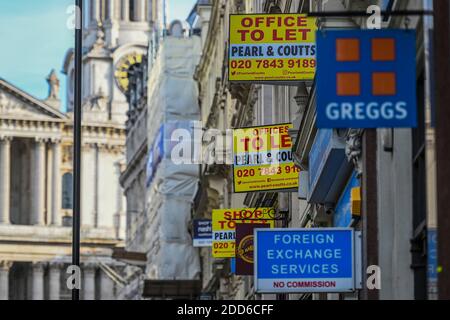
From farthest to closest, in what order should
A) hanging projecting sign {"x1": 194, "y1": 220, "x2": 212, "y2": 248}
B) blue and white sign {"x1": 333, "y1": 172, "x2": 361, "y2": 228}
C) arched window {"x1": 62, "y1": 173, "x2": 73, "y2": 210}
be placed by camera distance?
arched window {"x1": 62, "y1": 173, "x2": 73, "y2": 210}, hanging projecting sign {"x1": 194, "y1": 220, "x2": 212, "y2": 248}, blue and white sign {"x1": 333, "y1": 172, "x2": 361, "y2": 228}

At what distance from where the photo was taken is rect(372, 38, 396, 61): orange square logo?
17.2m

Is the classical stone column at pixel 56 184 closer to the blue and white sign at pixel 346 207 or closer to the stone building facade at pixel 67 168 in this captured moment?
the stone building facade at pixel 67 168

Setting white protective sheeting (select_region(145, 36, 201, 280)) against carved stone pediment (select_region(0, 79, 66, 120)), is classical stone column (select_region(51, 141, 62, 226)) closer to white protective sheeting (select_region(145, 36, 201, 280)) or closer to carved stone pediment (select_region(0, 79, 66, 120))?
carved stone pediment (select_region(0, 79, 66, 120))

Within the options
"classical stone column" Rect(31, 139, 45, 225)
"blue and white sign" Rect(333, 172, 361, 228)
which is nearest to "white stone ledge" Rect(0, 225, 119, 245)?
"classical stone column" Rect(31, 139, 45, 225)

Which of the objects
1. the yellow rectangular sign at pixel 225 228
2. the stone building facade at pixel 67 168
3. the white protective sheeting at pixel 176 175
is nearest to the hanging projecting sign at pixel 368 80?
the yellow rectangular sign at pixel 225 228

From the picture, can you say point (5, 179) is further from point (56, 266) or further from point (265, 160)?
point (265, 160)

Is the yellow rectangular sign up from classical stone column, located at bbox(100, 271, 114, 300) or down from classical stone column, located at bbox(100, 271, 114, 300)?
down

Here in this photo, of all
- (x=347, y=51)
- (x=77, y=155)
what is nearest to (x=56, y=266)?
(x=77, y=155)

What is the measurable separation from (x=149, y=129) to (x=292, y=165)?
62776 millimetres

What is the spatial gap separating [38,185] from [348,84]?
13780 centimetres

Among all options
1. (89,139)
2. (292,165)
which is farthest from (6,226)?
(292,165)

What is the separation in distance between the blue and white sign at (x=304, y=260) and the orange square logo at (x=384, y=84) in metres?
5.03

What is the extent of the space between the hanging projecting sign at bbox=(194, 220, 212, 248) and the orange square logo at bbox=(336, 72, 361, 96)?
133 feet

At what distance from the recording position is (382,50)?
56.5ft
